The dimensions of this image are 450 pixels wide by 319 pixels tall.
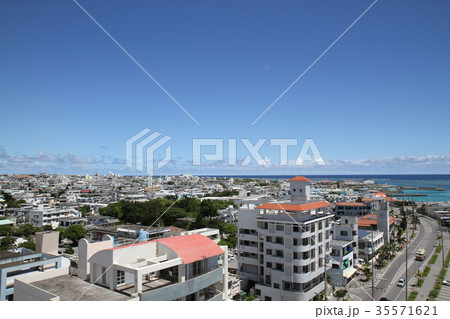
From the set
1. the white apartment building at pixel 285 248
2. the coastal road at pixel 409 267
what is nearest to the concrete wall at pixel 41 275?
the white apartment building at pixel 285 248

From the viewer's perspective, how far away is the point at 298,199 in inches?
355

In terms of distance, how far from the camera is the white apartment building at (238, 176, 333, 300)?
701 centimetres

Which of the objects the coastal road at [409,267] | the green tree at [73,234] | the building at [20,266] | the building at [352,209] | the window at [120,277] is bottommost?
the coastal road at [409,267]

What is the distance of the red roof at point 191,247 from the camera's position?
4098mm

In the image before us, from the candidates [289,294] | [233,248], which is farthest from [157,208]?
[289,294]

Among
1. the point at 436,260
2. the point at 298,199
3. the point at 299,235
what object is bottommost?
the point at 436,260

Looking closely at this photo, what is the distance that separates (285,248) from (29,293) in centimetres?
514

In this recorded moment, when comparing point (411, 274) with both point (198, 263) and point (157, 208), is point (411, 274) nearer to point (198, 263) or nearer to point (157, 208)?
point (198, 263)

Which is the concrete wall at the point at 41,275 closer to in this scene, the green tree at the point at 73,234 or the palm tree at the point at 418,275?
the palm tree at the point at 418,275

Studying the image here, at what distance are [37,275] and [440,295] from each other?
8611 millimetres

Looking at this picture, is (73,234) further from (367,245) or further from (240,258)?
(367,245)

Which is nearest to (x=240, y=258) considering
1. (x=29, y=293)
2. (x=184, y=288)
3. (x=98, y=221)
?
(x=184, y=288)

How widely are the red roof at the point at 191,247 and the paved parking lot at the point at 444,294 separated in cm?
601

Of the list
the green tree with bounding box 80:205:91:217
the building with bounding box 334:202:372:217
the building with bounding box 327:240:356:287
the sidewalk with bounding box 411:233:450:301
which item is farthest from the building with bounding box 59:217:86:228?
the sidewalk with bounding box 411:233:450:301
